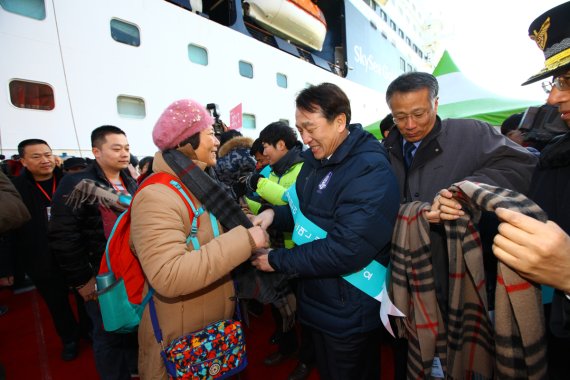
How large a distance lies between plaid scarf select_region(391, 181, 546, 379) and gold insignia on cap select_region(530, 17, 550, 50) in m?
0.65

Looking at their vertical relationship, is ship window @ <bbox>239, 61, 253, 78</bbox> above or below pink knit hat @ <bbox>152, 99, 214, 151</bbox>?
above

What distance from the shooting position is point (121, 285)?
1474 mm

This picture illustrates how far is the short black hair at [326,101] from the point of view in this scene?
148cm

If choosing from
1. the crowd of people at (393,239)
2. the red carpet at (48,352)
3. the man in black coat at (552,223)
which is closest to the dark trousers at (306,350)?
the red carpet at (48,352)

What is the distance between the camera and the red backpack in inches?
57.2

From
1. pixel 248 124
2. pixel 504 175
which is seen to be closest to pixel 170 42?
pixel 248 124

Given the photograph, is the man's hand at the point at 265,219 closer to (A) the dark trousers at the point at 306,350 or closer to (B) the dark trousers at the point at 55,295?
(A) the dark trousers at the point at 306,350

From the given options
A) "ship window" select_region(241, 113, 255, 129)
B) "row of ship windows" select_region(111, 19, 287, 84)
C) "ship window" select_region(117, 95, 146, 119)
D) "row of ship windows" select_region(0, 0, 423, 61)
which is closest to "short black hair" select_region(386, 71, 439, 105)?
"ship window" select_region(117, 95, 146, 119)

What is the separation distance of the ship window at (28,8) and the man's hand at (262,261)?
5762 millimetres

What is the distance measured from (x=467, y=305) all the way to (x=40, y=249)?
3833 millimetres

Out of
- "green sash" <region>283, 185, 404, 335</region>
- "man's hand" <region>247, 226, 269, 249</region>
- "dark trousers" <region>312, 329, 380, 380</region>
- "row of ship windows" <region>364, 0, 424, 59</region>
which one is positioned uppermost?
"row of ship windows" <region>364, 0, 424, 59</region>

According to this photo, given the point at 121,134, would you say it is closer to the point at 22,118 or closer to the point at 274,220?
the point at 274,220

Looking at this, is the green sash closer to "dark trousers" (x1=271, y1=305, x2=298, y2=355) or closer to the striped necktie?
the striped necktie

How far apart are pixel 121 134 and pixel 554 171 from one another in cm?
290
